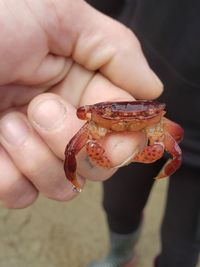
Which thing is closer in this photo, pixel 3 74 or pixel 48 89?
pixel 3 74

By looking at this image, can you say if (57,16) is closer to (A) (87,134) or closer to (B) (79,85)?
(B) (79,85)

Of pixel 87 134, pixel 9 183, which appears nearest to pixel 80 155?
pixel 87 134

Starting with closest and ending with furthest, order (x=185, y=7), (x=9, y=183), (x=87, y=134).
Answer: (x=87, y=134), (x=9, y=183), (x=185, y=7)

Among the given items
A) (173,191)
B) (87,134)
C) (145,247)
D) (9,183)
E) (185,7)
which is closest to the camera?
(87,134)

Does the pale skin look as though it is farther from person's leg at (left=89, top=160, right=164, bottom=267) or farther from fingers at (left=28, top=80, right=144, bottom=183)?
person's leg at (left=89, top=160, right=164, bottom=267)

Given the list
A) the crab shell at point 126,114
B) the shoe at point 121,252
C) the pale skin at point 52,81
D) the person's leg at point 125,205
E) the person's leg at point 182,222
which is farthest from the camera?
the shoe at point 121,252

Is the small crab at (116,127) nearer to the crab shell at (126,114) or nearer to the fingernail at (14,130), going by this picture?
the crab shell at (126,114)

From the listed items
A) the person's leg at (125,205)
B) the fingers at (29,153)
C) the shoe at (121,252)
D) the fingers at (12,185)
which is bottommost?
the shoe at (121,252)

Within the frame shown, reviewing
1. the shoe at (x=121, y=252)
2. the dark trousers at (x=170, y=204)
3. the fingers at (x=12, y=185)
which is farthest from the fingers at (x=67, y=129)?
the shoe at (x=121, y=252)
